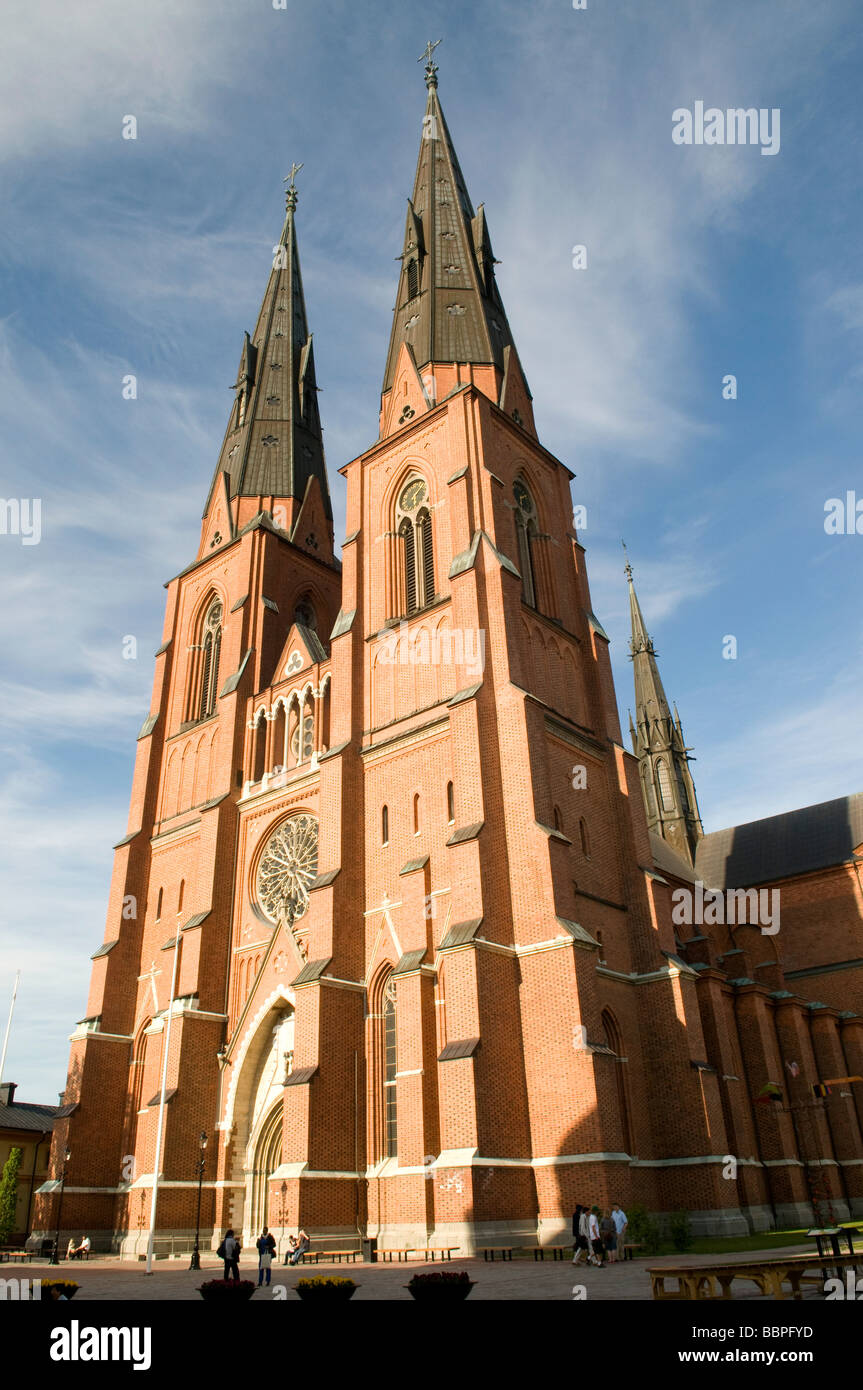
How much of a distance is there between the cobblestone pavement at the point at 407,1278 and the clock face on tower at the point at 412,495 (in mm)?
21925

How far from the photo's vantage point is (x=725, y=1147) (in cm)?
2278

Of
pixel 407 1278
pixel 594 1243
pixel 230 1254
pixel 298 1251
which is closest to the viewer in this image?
pixel 407 1278

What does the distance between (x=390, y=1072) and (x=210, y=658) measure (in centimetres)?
1911

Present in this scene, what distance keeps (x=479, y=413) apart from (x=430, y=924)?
1656cm

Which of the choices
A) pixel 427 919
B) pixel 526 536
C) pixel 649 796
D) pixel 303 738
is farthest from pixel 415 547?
pixel 649 796

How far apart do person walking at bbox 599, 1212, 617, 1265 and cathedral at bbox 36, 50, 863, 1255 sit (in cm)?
80

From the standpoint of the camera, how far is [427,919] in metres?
23.1

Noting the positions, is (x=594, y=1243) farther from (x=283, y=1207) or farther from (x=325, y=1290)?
(x=325, y=1290)

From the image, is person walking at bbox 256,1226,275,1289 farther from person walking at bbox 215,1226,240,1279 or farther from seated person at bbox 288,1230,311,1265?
seated person at bbox 288,1230,311,1265

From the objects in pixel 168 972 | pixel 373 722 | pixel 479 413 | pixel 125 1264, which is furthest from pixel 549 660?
pixel 125 1264

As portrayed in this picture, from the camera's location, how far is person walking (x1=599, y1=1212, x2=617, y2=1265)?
56.0ft

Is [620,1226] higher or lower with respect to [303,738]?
lower

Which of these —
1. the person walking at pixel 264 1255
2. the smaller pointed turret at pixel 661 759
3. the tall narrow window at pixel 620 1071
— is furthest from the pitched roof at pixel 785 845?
the person walking at pixel 264 1255

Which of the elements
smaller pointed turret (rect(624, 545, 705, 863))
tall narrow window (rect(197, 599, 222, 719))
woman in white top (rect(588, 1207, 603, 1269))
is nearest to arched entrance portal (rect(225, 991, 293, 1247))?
woman in white top (rect(588, 1207, 603, 1269))
